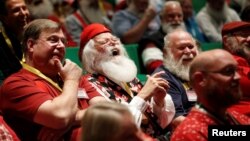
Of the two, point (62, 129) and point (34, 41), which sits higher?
point (34, 41)

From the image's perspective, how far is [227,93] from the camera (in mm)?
2801

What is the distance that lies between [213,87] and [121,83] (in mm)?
946

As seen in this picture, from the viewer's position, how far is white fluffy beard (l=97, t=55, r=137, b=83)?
144 inches

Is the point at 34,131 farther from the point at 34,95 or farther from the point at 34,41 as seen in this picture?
the point at 34,41

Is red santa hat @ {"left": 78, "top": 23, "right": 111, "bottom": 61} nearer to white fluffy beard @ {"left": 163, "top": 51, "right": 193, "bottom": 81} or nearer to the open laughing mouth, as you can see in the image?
the open laughing mouth

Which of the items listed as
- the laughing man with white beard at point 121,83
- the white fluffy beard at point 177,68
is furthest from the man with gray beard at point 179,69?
the laughing man with white beard at point 121,83

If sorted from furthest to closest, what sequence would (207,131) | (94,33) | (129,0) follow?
1. (129,0)
2. (94,33)
3. (207,131)

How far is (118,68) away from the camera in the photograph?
3709mm

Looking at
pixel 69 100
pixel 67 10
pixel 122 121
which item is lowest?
pixel 67 10

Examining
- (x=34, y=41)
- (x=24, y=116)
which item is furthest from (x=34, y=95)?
(x=34, y=41)

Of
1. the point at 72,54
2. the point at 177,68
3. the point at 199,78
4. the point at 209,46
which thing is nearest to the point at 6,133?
the point at 199,78

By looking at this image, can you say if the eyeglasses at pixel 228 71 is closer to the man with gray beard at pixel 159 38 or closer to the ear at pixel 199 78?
the ear at pixel 199 78

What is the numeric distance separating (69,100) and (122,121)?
777 millimetres

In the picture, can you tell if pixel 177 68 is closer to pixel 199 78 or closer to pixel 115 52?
pixel 115 52
